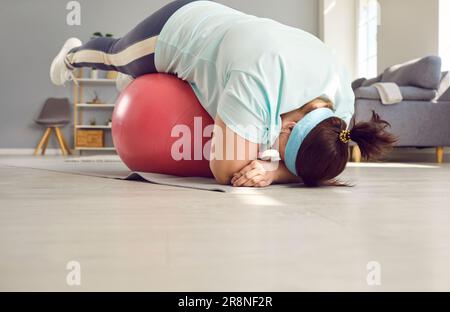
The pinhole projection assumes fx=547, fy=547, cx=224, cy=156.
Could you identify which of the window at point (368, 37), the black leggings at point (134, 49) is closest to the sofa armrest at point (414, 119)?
the window at point (368, 37)

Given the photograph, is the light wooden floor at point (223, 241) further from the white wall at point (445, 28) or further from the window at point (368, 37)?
the window at point (368, 37)

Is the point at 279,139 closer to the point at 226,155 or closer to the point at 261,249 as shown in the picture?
the point at 226,155

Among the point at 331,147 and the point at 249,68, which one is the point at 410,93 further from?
the point at 249,68

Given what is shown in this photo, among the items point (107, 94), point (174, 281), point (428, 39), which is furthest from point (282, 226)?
point (107, 94)

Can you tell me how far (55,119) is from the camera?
7.48m

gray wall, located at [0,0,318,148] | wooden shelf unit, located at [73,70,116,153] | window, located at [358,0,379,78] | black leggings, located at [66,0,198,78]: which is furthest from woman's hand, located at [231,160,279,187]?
gray wall, located at [0,0,318,148]

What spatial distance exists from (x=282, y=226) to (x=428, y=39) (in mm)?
4752

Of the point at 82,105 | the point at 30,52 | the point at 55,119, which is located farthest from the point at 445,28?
the point at 30,52

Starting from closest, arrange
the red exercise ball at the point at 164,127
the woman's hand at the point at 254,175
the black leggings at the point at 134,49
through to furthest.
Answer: the woman's hand at the point at 254,175, the red exercise ball at the point at 164,127, the black leggings at the point at 134,49

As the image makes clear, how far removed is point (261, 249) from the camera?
0.96 meters

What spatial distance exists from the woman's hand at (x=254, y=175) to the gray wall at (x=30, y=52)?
6091 millimetres

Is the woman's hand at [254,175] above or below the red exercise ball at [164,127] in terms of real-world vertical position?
below

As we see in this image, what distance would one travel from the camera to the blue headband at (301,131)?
6.45 feet

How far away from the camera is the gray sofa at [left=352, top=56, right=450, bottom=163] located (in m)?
4.64
